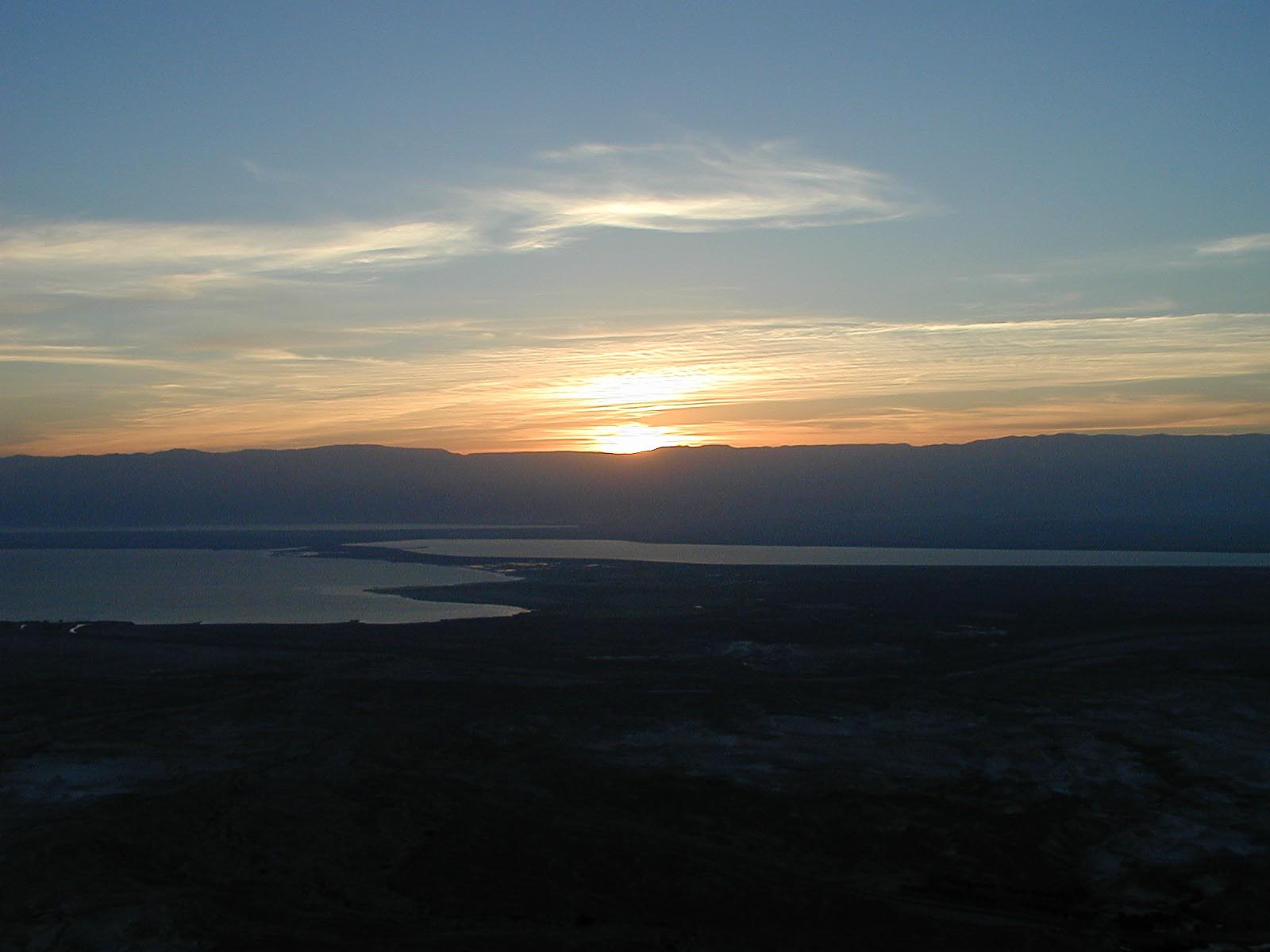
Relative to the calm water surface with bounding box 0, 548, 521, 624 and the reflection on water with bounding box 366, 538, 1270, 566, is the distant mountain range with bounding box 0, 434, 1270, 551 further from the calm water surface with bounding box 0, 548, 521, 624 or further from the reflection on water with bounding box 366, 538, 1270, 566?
the calm water surface with bounding box 0, 548, 521, 624

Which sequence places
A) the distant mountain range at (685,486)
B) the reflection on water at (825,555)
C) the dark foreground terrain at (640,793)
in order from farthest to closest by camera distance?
the distant mountain range at (685,486)
the reflection on water at (825,555)
the dark foreground terrain at (640,793)

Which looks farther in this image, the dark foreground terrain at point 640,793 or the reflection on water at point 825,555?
the reflection on water at point 825,555

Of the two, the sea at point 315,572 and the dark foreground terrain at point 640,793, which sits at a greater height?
the dark foreground terrain at point 640,793

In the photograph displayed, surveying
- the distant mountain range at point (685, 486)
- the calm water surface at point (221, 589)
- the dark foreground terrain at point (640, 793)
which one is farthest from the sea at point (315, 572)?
the distant mountain range at point (685, 486)

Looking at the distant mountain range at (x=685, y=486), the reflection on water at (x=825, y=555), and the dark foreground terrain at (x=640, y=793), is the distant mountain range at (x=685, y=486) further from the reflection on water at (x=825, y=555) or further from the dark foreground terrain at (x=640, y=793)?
the dark foreground terrain at (x=640, y=793)

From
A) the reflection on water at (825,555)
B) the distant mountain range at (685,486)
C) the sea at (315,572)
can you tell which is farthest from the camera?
the distant mountain range at (685,486)

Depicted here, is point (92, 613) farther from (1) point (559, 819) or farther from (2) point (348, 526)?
(2) point (348, 526)
